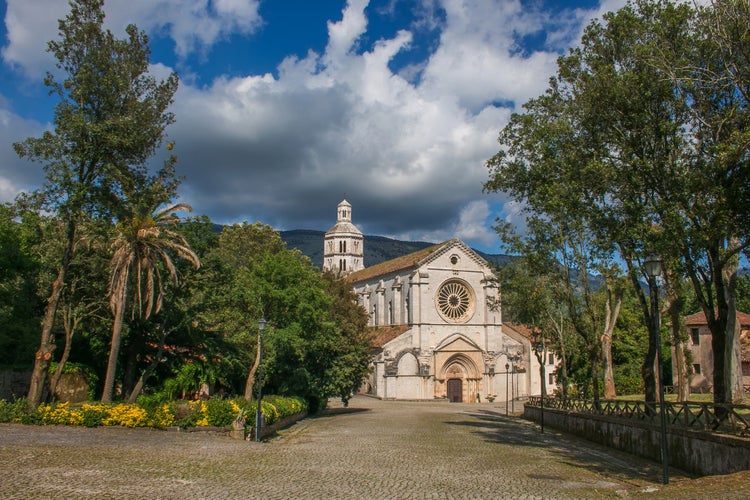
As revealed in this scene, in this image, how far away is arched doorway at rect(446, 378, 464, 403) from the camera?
2522 inches

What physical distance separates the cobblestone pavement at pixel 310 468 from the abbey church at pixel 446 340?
39.4 m

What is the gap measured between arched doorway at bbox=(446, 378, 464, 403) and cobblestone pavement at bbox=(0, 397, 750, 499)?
41.2 metres

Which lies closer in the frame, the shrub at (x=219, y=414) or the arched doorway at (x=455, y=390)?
the shrub at (x=219, y=414)

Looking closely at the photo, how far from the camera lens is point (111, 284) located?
77.7 feet

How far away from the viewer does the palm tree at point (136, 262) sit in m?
23.3

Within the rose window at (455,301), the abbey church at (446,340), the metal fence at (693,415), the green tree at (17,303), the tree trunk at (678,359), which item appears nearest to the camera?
the metal fence at (693,415)

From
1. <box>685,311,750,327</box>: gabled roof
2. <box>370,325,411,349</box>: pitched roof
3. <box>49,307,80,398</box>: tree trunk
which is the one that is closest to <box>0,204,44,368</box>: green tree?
<box>49,307,80,398</box>: tree trunk

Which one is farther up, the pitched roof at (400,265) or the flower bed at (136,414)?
the pitched roof at (400,265)

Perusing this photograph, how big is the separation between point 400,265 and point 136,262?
47747mm

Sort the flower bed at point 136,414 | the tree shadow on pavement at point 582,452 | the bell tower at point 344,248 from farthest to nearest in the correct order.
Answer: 1. the bell tower at point 344,248
2. the flower bed at point 136,414
3. the tree shadow on pavement at point 582,452

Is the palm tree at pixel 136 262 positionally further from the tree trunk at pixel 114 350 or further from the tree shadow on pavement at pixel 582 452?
the tree shadow on pavement at pixel 582 452

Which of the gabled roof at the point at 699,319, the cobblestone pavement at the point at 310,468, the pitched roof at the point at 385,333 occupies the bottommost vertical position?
the cobblestone pavement at the point at 310,468

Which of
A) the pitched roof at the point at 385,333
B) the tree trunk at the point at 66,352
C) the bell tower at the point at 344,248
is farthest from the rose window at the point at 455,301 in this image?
the tree trunk at the point at 66,352

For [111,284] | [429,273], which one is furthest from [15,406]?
[429,273]
